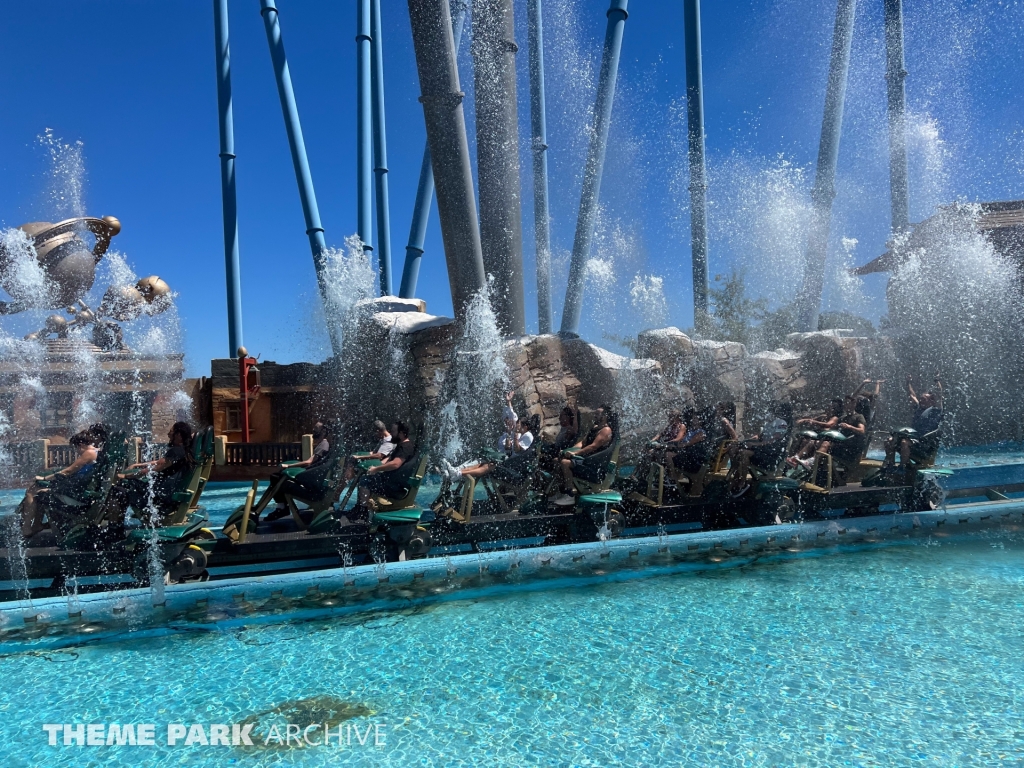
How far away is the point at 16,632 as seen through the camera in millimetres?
4250

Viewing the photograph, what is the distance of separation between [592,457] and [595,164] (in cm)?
1545

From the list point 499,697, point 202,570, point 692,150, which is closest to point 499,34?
point 692,150

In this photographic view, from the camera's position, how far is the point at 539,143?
74.4 ft

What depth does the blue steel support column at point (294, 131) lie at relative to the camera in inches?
774

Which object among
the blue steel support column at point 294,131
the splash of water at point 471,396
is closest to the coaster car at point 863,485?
the splash of water at point 471,396

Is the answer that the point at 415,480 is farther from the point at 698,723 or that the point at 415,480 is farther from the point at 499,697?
the point at 698,723

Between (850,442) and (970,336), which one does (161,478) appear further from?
(970,336)

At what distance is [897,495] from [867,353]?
1020 centimetres

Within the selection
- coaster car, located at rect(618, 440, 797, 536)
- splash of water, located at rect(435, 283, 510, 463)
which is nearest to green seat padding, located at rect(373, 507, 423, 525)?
coaster car, located at rect(618, 440, 797, 536)

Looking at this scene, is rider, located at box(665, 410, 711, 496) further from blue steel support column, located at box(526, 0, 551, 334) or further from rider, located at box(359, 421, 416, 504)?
blue steel support column, located at box(526, 0, 551, 334)

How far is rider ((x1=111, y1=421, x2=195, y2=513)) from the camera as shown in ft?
16.4

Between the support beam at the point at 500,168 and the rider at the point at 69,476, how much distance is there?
Result: 30.7 ft

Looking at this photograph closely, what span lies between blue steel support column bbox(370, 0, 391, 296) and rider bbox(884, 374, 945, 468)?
1639 cm

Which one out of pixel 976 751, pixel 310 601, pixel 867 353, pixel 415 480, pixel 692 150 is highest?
pixel 692 150
